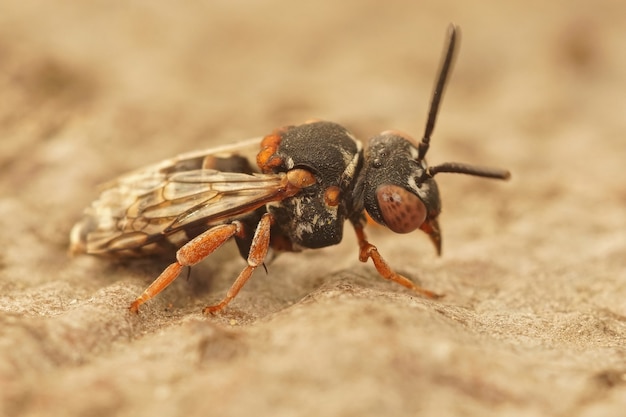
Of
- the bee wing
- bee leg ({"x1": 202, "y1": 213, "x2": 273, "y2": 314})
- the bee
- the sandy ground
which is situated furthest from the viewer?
the bee wing

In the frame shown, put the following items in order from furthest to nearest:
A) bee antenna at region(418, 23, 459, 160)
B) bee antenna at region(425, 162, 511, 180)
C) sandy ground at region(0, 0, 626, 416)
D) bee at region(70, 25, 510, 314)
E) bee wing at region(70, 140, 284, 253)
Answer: bee wing at region(70, 140, 284, 253) → bee at region(70, 25, 510, 314) → bee antenna at region(425, 162, 511, 180) → bee antenna at region(418, 23, 459, 160) → sandy ground at region(0, 0, 626, 416)

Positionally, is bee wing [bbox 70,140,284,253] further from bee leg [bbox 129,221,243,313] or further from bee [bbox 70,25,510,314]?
bee leg [bbox 129,221,243,313]

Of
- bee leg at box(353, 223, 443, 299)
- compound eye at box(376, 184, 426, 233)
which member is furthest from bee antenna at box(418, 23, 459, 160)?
bee leg at box(353, 223, 443, 299)

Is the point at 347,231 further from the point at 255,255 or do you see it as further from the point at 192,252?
the point at 192,252

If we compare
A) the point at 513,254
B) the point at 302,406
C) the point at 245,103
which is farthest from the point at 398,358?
the point at 245,103

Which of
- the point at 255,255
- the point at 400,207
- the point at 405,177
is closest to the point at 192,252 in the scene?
the point at 255,255

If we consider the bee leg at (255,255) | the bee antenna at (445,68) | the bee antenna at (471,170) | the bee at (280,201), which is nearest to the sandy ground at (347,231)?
the bee leg at (255,255)

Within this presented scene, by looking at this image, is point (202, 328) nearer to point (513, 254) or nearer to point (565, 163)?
point (513, 254)
